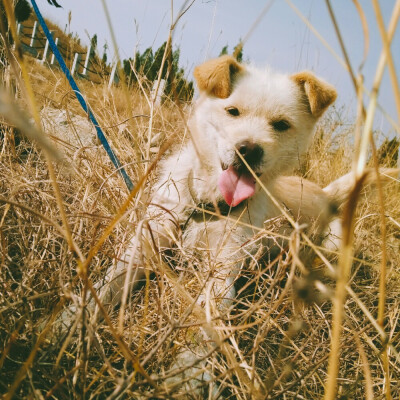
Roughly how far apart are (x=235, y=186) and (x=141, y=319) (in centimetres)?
98

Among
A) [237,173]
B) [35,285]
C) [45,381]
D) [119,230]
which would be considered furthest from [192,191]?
[45,381]

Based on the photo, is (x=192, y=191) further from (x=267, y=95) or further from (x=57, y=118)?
(x=57, y=118)

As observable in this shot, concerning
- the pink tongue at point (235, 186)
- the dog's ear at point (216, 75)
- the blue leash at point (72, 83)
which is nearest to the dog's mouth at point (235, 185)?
the pink tongue at point (235, 186)

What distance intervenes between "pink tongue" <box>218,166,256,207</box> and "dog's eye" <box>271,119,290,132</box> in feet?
1.44

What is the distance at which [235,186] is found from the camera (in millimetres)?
1899

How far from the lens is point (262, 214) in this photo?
2.07m

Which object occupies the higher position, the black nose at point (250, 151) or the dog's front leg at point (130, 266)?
the black nose at point (250, 151)

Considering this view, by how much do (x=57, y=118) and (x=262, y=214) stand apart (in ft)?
7.38

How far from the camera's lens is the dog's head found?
1.88 meters

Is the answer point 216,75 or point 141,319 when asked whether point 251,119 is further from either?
point 141,319

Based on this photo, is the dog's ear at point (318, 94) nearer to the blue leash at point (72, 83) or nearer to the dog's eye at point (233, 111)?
the dog's eye at point (233, 111)

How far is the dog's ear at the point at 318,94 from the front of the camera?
2.09 m

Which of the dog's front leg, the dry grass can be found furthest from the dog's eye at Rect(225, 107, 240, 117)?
the dog's front leg

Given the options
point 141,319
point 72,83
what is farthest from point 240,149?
point 141,319
